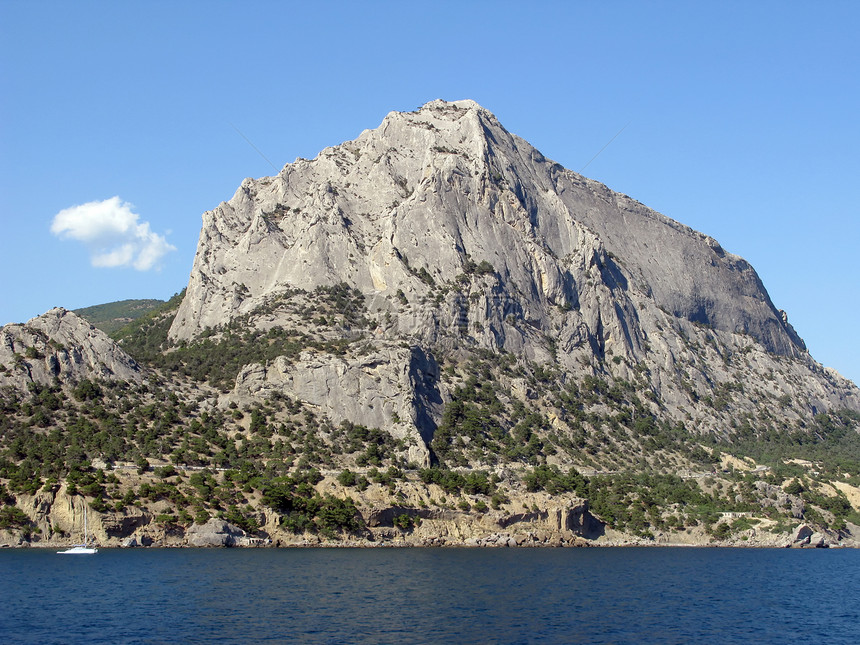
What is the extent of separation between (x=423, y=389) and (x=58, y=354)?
154ft

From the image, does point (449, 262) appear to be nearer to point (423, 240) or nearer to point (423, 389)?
point (423, 240)

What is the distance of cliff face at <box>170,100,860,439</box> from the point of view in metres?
148

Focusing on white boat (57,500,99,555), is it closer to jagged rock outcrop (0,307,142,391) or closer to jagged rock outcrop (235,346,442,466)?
jagged rock outcrop (0,307,142,391)

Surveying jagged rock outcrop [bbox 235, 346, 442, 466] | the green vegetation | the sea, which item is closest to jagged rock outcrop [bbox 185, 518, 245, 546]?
the green vegetation

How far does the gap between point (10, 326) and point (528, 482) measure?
222ft

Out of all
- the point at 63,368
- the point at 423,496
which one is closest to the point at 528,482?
the point at 423,496

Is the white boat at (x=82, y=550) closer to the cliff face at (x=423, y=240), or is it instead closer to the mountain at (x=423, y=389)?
the mountain at (x=423, y=389)

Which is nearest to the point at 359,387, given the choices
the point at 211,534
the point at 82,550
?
the point at 211,534

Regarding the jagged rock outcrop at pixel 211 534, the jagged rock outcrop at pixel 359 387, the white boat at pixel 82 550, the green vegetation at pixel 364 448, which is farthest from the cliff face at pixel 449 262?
the white boat at pixel 82 550

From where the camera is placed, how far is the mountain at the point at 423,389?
100188 millimetres

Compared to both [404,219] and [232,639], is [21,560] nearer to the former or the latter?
[232,639]

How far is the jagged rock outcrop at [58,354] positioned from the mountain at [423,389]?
0.31m

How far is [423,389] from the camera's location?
126312mm

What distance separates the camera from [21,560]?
255 ft
